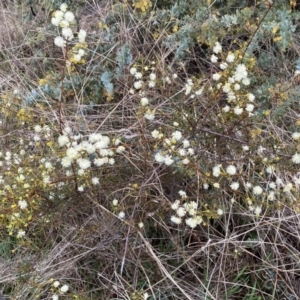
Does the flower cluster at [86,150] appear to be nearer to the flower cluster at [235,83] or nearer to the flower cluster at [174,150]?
the flower cluster at [174,150]

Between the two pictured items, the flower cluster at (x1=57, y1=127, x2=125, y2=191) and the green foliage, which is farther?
the green foliage

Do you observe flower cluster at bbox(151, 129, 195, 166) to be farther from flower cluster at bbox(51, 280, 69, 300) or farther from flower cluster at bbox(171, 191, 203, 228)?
flower cluster at bbox(51, 280, 69, 300)

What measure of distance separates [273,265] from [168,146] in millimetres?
571

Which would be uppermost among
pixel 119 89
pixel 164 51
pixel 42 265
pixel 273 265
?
pixel 164 51

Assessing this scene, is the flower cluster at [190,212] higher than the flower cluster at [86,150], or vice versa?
the flower cluster at [86,150]

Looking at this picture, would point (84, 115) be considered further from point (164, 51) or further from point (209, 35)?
point (209, 35)

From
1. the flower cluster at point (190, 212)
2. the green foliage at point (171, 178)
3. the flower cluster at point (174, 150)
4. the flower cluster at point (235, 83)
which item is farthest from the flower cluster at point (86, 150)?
the flower cluster at point (235, 83)

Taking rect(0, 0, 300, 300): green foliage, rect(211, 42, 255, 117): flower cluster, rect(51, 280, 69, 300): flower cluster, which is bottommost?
rect(51, 280, 69, 300): flower cluster

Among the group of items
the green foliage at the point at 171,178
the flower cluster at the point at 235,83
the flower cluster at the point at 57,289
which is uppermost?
the flower cluster at the point at 235,83

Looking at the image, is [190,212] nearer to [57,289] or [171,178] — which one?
[171,178]

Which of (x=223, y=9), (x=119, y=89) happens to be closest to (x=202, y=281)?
(x=119, y=89)

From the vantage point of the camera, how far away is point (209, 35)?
1.75m

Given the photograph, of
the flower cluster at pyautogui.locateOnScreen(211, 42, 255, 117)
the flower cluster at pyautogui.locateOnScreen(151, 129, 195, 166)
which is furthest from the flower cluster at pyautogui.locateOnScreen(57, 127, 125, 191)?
the flower cluster at pyautogui.locateOnScreen(211, 42, 255, 117)

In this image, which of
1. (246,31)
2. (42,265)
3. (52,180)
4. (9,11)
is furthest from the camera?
(9,11)
